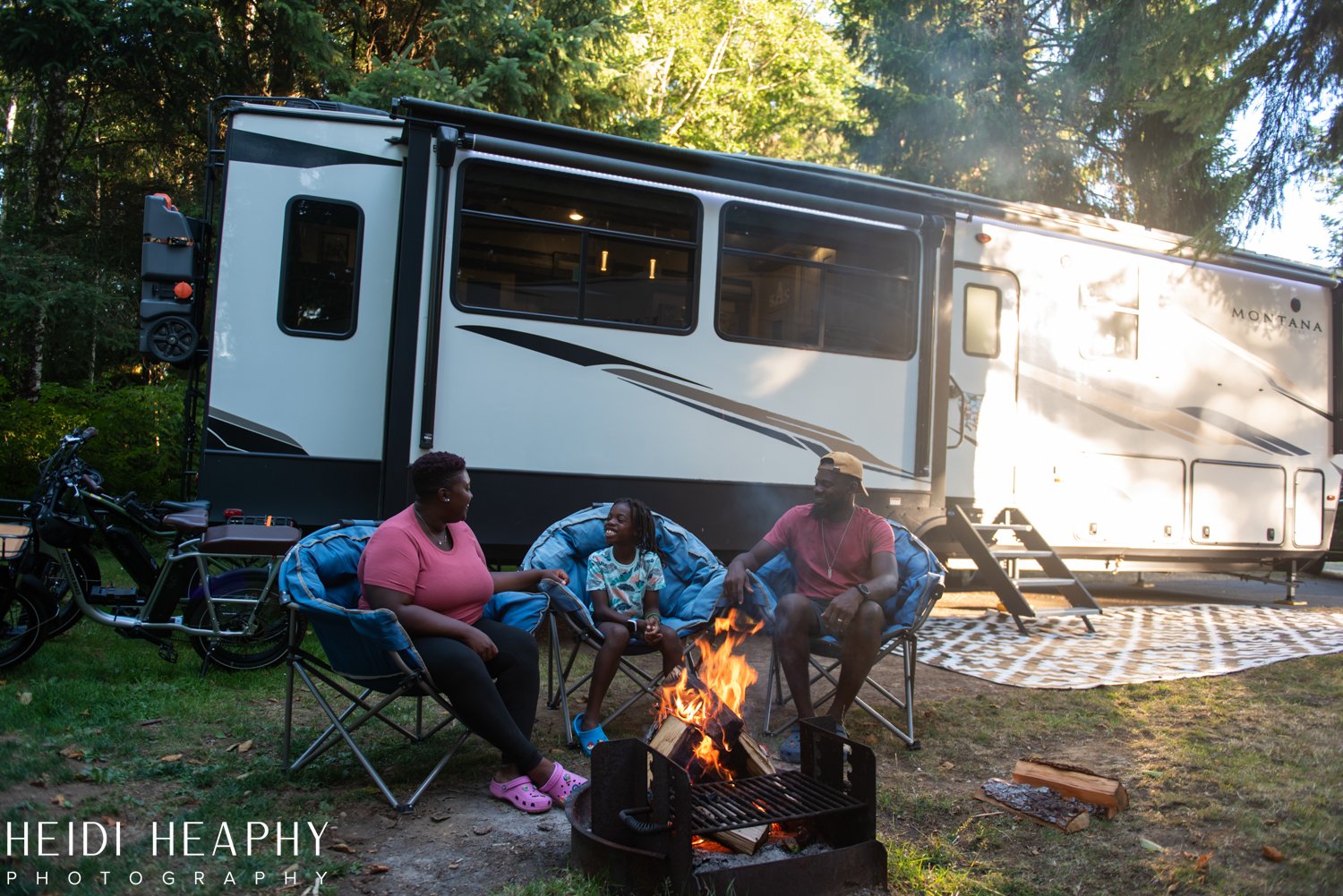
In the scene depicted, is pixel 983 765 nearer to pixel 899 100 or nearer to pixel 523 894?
pixel 523 894

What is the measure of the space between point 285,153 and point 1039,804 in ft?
A: 15.4

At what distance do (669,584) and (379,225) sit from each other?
2.58 m

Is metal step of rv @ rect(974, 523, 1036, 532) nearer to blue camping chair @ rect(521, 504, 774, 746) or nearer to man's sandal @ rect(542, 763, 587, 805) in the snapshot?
blue camping chair @ rect(521, 504, 774, 746)

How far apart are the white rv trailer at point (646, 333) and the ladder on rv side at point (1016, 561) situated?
0.53 ft

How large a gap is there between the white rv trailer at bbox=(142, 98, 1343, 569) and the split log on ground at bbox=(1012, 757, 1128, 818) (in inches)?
108

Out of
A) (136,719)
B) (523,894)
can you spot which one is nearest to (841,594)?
(523,894)

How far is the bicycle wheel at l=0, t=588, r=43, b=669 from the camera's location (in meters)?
4.40

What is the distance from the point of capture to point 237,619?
15.3 feet

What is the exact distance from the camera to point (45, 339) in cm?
1061

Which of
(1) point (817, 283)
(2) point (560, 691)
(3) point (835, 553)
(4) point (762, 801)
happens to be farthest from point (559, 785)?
(1) point (817, 283)

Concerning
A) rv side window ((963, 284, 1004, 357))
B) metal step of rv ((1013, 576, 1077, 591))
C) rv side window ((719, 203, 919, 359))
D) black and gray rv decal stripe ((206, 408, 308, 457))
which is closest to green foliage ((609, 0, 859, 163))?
rv side window ((963, 284, 1004, 357))

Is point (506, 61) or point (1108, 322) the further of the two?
point (506, 61)

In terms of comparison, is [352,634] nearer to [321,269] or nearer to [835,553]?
[835,553]

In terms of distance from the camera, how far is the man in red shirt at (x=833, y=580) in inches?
154
